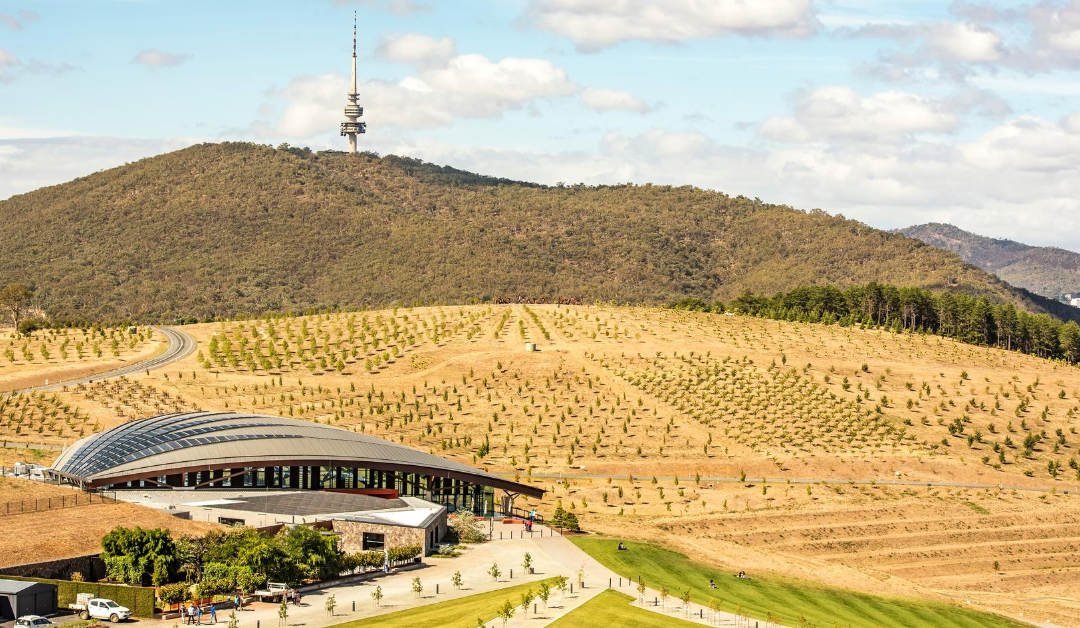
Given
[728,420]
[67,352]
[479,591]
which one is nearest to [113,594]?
[479,591]

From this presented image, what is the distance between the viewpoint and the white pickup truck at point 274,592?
54.1m

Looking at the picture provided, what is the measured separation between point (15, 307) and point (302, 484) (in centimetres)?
11786

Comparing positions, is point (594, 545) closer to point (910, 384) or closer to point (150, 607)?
point (150, 607)

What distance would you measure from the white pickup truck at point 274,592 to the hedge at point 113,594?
4476 millimetres

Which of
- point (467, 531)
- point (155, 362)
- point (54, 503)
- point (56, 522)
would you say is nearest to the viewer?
point (56, 522)

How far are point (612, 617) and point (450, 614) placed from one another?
22.0 feet

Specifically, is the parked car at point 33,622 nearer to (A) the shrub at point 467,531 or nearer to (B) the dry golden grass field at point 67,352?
(A) the shrub at point 467,531

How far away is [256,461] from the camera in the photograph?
237ft

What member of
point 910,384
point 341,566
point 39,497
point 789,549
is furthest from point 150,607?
point 910,384

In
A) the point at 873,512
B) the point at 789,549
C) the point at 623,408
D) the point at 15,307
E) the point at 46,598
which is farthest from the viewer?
the point at 15,307

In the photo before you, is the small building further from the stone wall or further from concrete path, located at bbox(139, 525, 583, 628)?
concrete path, located at bbox(139, 525, 583, 628)

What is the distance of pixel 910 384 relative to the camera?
123688 millimetres

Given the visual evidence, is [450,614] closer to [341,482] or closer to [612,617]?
[612,617]

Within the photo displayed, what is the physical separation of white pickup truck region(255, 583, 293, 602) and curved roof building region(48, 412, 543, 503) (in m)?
17.4
